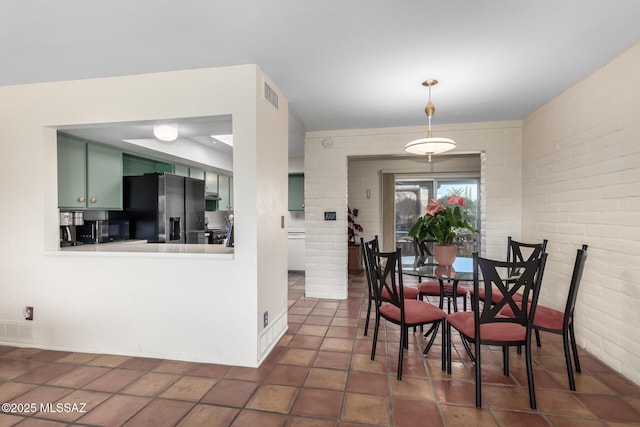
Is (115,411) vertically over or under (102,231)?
under

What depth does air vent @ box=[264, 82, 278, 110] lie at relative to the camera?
251 cm

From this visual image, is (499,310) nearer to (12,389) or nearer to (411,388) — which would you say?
(411,388)

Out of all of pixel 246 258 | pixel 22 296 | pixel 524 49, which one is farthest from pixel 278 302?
pixel 524 49

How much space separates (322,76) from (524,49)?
143 centimetres

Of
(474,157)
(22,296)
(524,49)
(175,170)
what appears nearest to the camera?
(524,49)

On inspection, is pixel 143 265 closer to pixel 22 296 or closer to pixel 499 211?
pixel 22 296

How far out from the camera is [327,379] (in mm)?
2178

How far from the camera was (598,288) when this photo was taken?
8.09ft

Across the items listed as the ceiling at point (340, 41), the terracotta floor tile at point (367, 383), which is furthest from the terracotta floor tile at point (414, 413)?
the ceiling at point (340, 41)

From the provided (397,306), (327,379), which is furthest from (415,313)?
(327,379)

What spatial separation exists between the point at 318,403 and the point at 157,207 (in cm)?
329

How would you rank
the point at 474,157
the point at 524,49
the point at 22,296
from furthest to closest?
the point at 474,157, the point at 22,296, the point at 524,49

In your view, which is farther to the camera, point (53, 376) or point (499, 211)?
point (499, 211)

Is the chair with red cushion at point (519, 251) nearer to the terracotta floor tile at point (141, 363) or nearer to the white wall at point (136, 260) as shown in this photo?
the white wall at point (136, 260)
